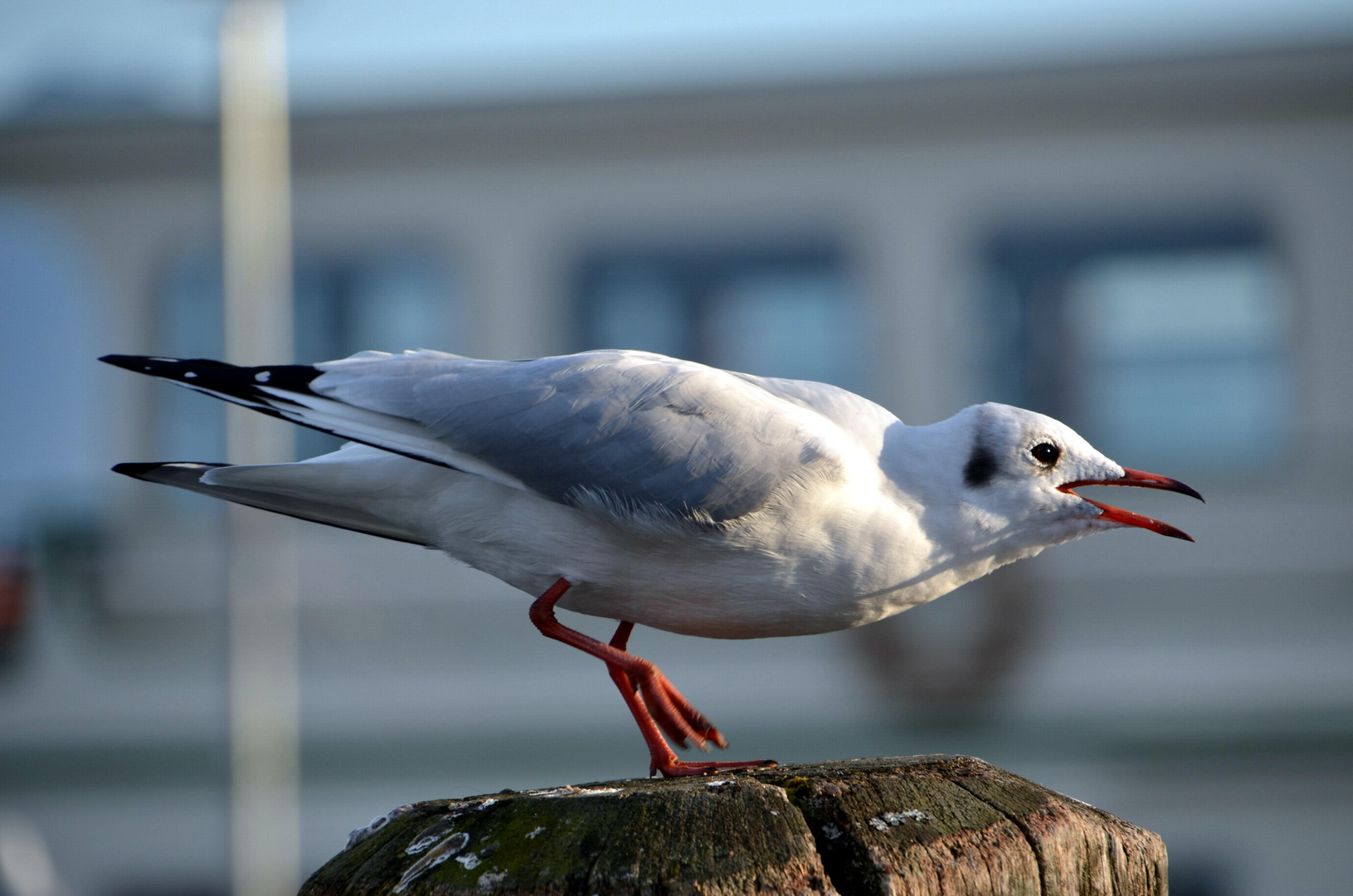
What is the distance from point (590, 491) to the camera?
211cm

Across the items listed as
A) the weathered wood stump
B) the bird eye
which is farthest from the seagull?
the weathered wood stump

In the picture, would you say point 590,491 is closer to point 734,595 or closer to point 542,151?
point 734,595

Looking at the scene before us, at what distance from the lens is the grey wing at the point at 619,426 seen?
2076 millimetres

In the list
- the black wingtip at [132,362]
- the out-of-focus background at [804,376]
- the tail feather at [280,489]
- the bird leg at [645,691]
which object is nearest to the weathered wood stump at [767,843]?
the bird leg at [645,691]

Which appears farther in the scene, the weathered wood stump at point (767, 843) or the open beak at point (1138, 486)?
the open beak at point (1138, 486)

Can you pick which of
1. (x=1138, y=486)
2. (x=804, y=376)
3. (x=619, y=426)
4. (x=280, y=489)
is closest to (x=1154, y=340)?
(x=804, y=376)

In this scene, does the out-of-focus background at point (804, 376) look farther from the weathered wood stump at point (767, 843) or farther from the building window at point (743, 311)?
the weathered wood stump at point (767, 843)

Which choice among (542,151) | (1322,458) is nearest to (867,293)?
(542,151)

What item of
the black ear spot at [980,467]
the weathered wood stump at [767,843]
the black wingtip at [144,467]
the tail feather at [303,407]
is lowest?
the weathered wood stump at [767,843]

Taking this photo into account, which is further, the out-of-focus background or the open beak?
the out-of-focus background

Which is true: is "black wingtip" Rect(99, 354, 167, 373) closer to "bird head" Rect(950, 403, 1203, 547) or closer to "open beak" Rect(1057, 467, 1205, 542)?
"bird head" Rect(950, 403, 1203, 547)

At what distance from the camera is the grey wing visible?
6.81ft

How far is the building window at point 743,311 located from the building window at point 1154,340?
3.97 feet

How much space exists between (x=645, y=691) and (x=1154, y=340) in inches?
321
